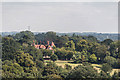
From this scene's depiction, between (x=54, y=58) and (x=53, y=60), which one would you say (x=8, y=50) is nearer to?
(x=53, y=60)

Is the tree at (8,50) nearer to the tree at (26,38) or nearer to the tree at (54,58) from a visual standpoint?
the tree at (54,58)

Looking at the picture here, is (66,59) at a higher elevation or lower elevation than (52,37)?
lower

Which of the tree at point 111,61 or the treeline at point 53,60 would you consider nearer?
the treeline at point 53,60

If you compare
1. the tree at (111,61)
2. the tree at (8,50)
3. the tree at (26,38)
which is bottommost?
the tree at (111,61)

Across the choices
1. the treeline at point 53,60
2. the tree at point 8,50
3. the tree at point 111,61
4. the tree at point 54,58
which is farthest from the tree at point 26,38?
the tree at point 111,61

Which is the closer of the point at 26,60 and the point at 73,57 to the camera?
the point at 26,60

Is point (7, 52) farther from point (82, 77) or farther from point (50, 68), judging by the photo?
point (82, 77)

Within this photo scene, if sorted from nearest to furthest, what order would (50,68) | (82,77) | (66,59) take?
(82,77) < (50,68) < (66,59)

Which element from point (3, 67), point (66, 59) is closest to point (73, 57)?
point (66, 59)

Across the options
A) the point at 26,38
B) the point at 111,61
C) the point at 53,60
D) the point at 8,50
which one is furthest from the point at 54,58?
the point at 26,38

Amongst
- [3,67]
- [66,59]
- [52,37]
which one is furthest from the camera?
[52,37]
